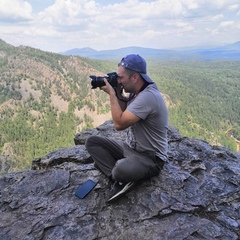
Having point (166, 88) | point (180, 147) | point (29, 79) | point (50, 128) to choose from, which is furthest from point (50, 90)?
point (180, 147)

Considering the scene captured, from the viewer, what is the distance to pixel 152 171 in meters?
4.52

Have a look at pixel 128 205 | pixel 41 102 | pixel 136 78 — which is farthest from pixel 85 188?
pixel 41 102

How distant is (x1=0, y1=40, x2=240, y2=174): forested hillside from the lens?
84.6m

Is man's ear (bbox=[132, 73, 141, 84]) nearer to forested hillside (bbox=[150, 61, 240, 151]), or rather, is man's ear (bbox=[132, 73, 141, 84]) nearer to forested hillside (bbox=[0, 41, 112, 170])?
forested hillside (bbox=[0, 41, 112, 170])

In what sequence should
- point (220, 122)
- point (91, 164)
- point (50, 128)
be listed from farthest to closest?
1. point (220, 122)
2. point (50, 128)
3. point (91, 164)

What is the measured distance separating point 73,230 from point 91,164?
200 cm

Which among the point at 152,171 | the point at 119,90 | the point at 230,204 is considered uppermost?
the point at 119,90

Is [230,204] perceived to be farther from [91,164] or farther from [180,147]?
[91,164]

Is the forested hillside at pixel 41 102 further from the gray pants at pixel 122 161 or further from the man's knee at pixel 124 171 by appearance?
the man's knee at pixel 124 171

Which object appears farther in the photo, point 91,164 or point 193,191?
point 91,164

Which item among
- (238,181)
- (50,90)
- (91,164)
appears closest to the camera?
(238,181)

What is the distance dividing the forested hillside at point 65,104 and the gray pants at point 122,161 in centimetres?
6686

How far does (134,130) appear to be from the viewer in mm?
4355

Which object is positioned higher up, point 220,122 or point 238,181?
point 238,181
